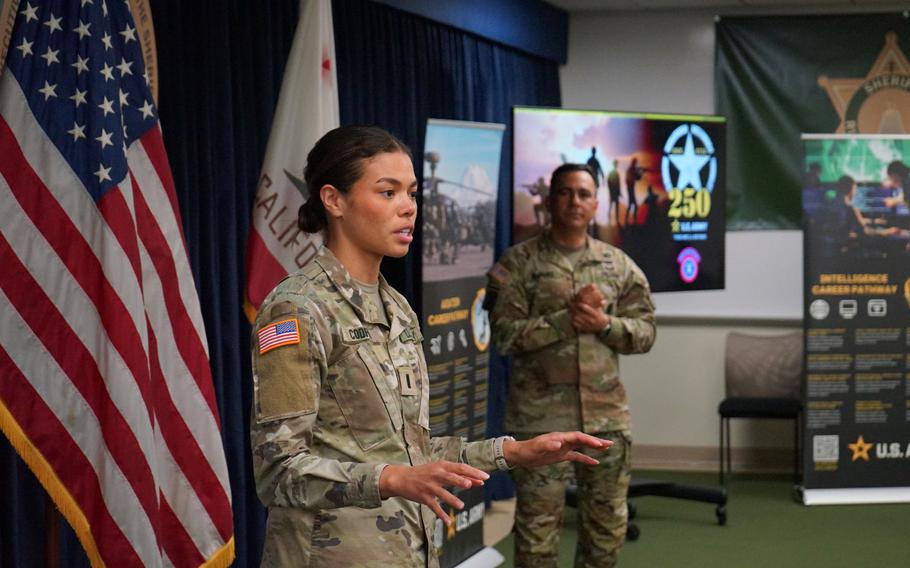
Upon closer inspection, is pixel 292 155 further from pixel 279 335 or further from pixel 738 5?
pixel 738 5

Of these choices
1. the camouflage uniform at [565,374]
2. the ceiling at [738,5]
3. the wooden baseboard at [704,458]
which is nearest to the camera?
the camouflage uniform at [565,374]

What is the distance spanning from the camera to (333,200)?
7.14 ft

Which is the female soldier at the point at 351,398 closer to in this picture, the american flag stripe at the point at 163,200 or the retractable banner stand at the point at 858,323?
the american flag stripe at the point at 163,200

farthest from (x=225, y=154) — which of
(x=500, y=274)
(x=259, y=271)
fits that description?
(x=500, y=274)

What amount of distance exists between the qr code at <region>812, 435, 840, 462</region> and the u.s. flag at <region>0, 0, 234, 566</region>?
14.8 ft

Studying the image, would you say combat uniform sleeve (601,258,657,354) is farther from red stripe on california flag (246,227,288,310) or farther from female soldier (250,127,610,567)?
female soldier (250,127,610,567)

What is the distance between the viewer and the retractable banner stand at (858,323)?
6664 millimetres

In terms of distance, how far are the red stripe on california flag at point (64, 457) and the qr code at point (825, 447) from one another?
4616mm

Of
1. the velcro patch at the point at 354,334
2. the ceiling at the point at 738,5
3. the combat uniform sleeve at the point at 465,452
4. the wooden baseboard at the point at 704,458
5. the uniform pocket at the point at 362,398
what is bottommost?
the wooden baseboard at the point at 704,458

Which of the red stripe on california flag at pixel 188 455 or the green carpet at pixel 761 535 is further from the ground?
the red stripe on california flag at pixel 188 455

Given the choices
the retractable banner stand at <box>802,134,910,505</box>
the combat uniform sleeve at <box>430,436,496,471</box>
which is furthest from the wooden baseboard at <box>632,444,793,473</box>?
the combat uniform sleeve at <box>430,436,496,471</box>

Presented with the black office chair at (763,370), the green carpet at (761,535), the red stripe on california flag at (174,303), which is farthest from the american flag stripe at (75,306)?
the black office chair at (763,370)

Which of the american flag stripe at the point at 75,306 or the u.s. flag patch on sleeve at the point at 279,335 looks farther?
the american flag stripe at the point at 75,306

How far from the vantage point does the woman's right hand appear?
180cm
